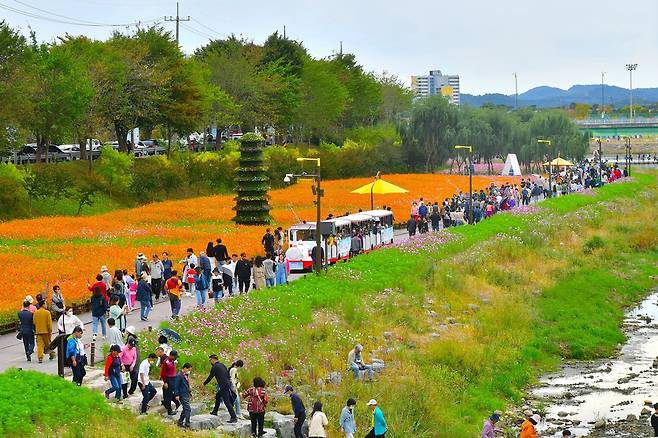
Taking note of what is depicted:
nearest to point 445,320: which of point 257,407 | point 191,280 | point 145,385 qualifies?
point 191,280

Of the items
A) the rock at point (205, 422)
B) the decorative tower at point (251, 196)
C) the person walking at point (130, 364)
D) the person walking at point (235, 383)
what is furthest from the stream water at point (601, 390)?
the decorative tower at point (251, 196)

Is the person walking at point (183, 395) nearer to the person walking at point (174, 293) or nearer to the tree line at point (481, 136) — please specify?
the person walking at point (174, 293)

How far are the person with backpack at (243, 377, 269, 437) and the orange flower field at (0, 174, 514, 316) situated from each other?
452 inches

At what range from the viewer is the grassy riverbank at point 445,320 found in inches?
1155

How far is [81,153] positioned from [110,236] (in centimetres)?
2728

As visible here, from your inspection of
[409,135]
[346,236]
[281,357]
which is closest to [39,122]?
[346,236]

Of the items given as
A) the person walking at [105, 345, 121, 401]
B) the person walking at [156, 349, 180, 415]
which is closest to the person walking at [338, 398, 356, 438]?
the person walking at [156, 349, 180, 415]

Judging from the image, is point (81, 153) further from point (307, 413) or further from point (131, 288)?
point (307, 413)

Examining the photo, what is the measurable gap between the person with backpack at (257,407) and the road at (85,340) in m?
4.82

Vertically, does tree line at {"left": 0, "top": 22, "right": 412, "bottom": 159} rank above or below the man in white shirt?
above

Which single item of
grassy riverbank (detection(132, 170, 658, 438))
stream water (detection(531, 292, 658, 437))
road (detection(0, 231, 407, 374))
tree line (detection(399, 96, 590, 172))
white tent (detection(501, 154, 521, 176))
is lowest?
stream water (detection(531, 292, 658, 437))

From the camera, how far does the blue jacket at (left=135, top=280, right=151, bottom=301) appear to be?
31.6m

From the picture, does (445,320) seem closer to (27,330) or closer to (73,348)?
(27,330)

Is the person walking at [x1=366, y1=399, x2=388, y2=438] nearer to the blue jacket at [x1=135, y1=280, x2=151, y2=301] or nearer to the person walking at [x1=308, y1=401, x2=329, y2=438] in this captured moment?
the person walking at [x1=308, y1=401, x2=329, y2=438]
